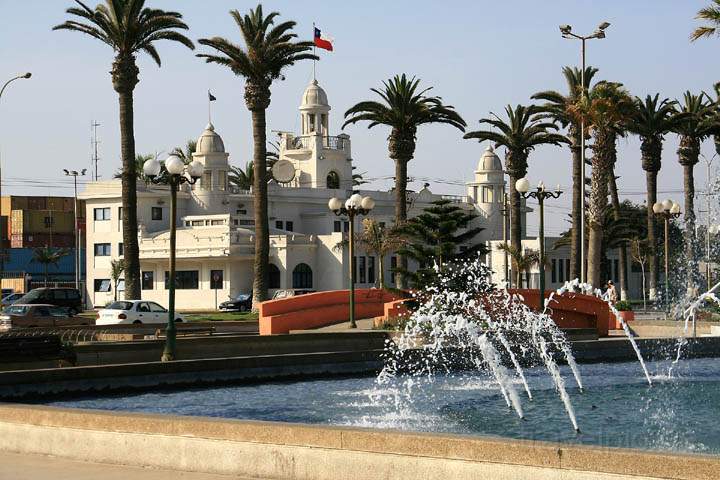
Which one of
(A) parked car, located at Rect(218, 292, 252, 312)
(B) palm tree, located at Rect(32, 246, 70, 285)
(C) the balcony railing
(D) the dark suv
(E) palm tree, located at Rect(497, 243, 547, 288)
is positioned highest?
(C) the balcony railing

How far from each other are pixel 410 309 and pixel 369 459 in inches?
Answer: 1091

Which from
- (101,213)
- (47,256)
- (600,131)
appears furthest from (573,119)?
(47,256)

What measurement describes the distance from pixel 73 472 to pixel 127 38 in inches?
1479

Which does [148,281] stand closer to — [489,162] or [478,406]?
→ [489,162]

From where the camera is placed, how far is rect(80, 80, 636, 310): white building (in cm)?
7169

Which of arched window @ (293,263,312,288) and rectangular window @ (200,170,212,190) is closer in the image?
arched window @ (293,263,312,288)

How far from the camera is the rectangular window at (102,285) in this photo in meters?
77.8

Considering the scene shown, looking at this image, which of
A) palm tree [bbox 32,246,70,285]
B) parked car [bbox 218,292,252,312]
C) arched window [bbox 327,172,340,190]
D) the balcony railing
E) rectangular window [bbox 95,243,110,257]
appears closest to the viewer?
parked car [bbox 218,292,252,312]

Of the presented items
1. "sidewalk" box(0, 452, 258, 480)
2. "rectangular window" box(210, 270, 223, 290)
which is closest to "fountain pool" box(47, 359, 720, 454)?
"sidewalk" box(0, 452, 258, 480)

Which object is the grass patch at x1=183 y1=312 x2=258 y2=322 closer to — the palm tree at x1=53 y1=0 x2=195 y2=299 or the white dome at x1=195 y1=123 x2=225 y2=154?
the palm tree at x1=53 y1=0 x2=195 y2=299

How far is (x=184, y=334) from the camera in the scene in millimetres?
34781

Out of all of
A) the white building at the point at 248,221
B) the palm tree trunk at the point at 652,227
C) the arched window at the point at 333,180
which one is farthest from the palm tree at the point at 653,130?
the arched window at the point at 333,180

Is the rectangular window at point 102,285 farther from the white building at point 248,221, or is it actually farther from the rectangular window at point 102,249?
the rectangular window at point 102,249

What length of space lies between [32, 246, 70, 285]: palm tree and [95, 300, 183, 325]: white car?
160 feet
